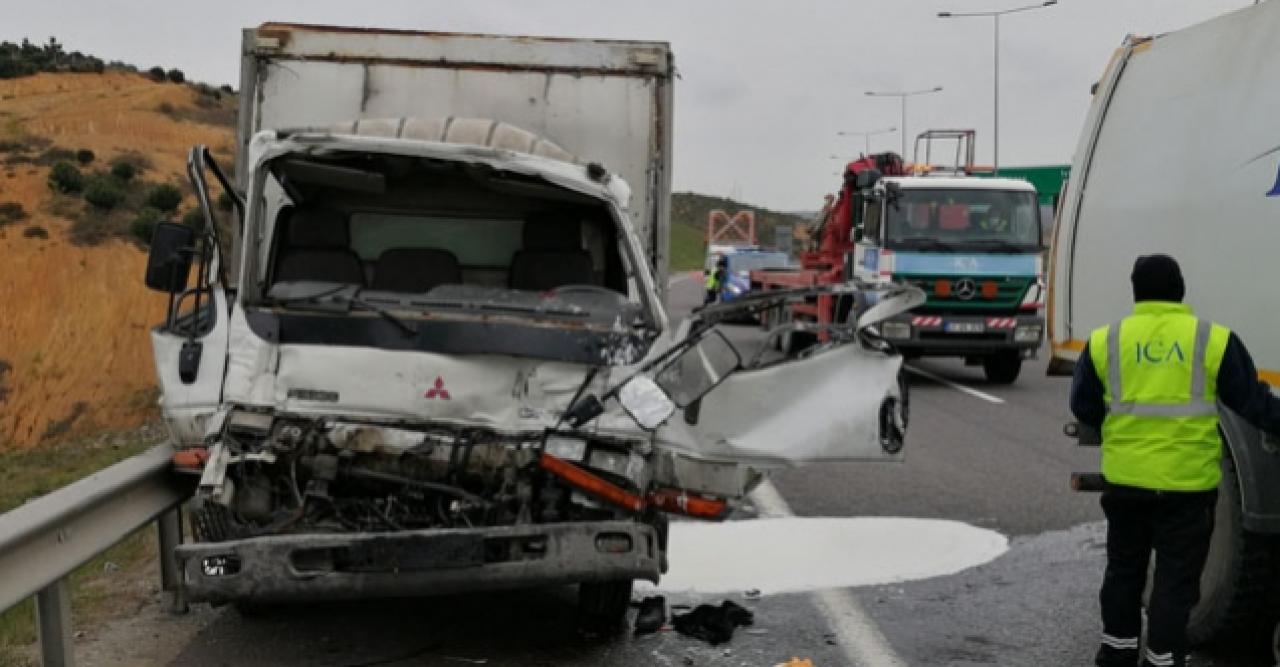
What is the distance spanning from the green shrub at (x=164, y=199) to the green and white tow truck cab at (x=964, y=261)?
3952cm

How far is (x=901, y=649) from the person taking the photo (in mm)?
5812

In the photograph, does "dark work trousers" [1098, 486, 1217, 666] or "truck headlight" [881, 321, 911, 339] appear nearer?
"dark work trousers" [1098, 486, 1217, 666]

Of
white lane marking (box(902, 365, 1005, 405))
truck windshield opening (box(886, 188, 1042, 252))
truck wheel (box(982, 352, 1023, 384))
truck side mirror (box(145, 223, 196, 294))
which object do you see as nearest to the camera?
truck side mirror (box(145, 223, 196, 294))


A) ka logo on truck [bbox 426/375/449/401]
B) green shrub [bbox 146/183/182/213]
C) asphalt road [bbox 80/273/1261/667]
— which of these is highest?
green shrub [bbox 146/183/182/213]

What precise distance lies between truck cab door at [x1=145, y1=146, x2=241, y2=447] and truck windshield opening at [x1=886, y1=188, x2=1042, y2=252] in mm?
12470

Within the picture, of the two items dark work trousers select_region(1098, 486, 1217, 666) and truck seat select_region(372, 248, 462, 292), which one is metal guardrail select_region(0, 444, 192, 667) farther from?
dark work trousers select_region(1098, 486, 1217, 666)

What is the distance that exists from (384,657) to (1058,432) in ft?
29.2

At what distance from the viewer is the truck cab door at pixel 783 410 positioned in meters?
5.52

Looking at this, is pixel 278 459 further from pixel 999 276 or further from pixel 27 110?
pixel 27 110

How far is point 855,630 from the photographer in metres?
6.12

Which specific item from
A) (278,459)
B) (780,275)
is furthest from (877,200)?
(278,459)

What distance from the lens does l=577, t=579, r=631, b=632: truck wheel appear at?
5930mm

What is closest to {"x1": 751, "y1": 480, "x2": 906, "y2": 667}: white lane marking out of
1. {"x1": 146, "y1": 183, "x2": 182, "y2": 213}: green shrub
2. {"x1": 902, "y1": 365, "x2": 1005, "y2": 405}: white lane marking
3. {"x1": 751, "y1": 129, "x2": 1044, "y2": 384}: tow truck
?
{"x1": 902, "y1": 365, "x2": 1005, "y2": 405}: white lane marking

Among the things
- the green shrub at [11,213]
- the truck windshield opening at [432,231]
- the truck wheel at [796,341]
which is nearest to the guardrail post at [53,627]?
the truck windshield opening at [432,231]
